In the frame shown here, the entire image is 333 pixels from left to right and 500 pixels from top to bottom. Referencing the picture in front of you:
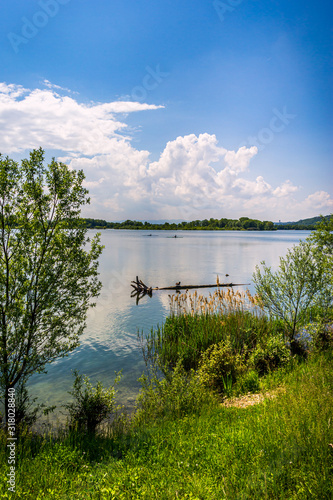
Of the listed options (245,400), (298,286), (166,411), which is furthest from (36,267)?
(298,286)

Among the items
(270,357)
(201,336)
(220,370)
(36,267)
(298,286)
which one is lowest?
(220,370)

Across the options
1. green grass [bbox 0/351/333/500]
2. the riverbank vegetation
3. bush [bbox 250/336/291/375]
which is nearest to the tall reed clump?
the riverbank vegetation

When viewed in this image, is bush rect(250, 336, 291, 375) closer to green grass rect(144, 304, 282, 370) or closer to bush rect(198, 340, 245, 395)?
bush rect(198, 340, 245, 395)

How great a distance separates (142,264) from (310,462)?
51335mm

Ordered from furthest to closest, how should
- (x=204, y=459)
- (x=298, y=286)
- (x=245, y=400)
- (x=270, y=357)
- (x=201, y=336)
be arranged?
(x=201, y=336), (x=298, y=286), (x=270, y=357), (x=245, y=400), (x=204, y=459)

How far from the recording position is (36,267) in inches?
314

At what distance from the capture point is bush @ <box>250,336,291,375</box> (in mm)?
11594

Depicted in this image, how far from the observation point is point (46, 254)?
8141 mm

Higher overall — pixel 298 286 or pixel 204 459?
pixel 298 286

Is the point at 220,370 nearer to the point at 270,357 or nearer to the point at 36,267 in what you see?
the point at 270,357

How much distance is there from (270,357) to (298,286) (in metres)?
3.75

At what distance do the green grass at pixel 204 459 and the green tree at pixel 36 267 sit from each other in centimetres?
210

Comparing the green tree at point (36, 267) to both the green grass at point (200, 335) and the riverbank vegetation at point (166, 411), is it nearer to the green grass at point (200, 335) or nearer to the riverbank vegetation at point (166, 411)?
the riverbank vegetation at point (166, 411)

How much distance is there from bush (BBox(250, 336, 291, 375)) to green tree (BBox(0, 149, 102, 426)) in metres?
7.60
